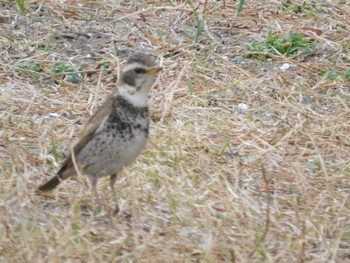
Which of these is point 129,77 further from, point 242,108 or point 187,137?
point 242,108

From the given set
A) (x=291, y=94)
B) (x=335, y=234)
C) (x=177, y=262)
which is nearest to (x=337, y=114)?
(x=291, y=94)

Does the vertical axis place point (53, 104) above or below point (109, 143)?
below

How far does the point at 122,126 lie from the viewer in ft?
18.5

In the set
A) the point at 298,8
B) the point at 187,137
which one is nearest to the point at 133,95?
the point at 187,137

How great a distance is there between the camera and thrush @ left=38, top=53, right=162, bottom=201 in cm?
562

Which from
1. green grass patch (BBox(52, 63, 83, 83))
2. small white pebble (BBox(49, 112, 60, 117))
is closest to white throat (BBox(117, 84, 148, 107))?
small white pebble (BBox(49, 112, 60, 117))

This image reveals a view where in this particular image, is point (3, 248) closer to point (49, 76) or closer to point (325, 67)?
point (49, 76)

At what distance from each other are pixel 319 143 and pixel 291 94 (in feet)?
2.51

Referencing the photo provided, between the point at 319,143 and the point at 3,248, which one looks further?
the point at 319,143

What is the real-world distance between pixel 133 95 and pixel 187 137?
1.29 metres

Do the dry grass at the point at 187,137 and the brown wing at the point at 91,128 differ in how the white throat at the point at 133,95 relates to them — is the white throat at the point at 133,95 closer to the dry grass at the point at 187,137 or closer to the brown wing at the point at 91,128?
the brown wing at the point at 91,128

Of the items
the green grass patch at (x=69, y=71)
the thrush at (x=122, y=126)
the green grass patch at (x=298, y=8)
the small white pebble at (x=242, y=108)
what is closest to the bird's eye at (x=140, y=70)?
the thrush at (x=122, y=126)

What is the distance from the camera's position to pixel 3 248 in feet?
16.8

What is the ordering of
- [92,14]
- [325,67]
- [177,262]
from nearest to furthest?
[177,262]
[325,67]
[92,14]
